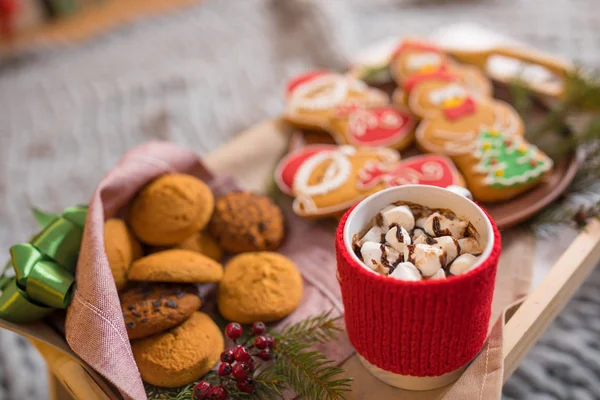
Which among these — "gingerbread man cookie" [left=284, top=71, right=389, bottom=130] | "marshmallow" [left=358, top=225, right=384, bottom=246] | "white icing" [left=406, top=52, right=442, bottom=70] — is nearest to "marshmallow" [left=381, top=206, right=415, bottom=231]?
"marshmallow" [left=358, top=225, right=384, bottom=246]

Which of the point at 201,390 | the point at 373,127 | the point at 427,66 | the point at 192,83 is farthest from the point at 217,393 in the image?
the point at 192,83

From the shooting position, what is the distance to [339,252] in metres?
0.52

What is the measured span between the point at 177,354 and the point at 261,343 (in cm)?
9

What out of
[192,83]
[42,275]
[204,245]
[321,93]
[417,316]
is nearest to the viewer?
[417,316]

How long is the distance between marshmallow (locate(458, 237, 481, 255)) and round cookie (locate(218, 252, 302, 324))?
0.21m

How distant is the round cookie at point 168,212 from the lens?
0.67m

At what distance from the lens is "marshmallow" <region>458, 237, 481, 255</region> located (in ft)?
1.71

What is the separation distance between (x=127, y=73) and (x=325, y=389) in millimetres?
1034

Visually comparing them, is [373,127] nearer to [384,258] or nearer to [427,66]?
[427,66]

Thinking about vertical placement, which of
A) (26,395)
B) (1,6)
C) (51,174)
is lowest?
(26,395)

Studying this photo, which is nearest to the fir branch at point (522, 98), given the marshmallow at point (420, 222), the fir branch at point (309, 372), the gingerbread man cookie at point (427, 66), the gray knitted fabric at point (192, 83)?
the gingerbread man cookie at point (427, 66)

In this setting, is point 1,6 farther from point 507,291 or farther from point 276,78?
point 507,291

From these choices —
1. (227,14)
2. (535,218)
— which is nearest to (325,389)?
(535,218)

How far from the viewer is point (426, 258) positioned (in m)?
0.50
